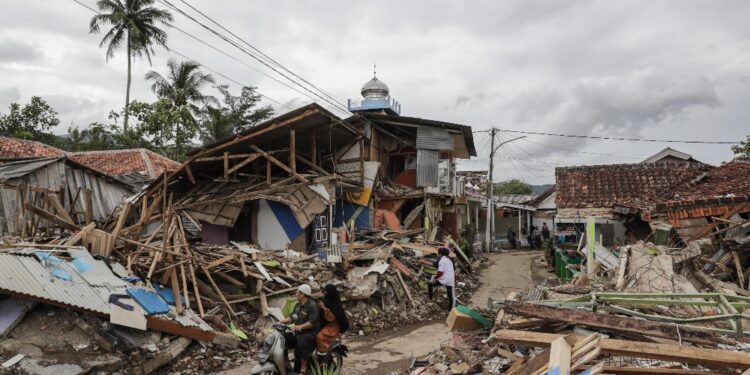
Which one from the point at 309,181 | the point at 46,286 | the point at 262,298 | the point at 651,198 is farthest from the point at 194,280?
the point at 651,198

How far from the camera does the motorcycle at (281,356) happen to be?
603 cm

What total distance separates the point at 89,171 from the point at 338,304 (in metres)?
15.1

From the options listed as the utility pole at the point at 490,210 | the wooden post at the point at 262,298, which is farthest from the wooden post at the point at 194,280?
the utility pole at the point at 490,210

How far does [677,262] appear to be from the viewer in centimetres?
941

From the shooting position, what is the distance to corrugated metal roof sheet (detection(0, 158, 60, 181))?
15144 millimetres

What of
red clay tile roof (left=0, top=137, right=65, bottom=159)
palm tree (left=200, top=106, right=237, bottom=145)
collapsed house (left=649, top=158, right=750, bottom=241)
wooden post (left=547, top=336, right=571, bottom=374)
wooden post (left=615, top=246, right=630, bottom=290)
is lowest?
wooden post (left=547, top=336, right=571, bottom=374)

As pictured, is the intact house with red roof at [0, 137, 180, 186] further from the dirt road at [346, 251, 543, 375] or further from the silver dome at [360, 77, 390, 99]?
the dirt road at [346, 251, 543, 375]

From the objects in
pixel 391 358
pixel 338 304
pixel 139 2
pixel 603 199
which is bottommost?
pixel 391 358

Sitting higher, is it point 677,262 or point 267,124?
point 267,124

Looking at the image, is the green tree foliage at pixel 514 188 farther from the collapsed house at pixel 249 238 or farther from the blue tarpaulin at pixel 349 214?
the blue tarpaulin at pixel 349 214

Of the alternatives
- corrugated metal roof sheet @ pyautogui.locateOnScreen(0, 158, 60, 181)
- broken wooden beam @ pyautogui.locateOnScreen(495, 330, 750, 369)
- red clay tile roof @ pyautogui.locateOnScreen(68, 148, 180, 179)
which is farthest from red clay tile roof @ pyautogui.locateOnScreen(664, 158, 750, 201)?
red clay tile roof @ pyautogui.locateOnScreen(68, 148, 180, 179)

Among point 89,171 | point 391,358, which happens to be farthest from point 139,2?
point 391,358

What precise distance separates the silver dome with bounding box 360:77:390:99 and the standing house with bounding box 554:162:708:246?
9228 mm

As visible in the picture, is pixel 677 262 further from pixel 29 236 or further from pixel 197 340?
pixel 29 236
